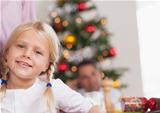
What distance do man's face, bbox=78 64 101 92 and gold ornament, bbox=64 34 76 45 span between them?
265 millimetres

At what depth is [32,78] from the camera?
1.39m

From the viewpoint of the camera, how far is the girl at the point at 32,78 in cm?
133

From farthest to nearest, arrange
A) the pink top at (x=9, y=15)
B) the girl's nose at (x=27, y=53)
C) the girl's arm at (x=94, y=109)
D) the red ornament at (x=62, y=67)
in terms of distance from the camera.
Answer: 1. the red ornament at (x=62, y=67)
2. the pink top at (x=9, y=15)
3. the girl's arm at (x=94, y=109)
4. the girl's nose at (x=27, y=53)

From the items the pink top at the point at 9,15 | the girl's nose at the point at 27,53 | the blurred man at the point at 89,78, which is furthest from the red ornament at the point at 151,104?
the blurred man at the point at 89,78

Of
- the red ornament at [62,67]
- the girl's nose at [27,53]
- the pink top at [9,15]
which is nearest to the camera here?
the girl's nose at [27,53]

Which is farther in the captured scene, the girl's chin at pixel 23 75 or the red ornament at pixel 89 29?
the red ornament at pixel 89 29

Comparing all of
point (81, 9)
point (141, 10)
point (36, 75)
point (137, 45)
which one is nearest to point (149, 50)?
point (137, 45)

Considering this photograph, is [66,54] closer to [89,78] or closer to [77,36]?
[77,36]

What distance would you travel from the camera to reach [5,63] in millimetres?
1391

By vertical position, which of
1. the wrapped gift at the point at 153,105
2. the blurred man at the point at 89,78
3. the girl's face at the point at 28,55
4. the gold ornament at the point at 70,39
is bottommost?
the blurred man at the point at 89,78

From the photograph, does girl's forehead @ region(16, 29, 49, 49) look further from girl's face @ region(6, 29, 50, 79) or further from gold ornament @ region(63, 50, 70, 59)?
gold ornament @ region(63, 50, 70, 59)

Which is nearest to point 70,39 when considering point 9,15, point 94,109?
point 9,15

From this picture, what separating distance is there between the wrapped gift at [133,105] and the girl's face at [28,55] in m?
0.35

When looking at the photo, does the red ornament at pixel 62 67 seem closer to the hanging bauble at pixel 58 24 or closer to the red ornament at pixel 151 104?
the hanging bauble at pixel 58 24
